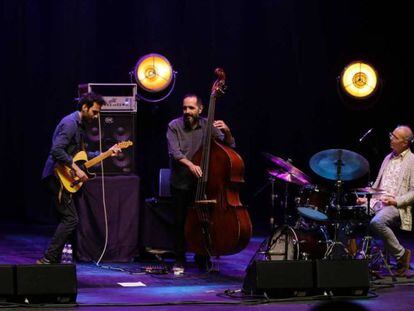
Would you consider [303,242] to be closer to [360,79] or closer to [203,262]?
[203,262]

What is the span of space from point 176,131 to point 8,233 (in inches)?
123

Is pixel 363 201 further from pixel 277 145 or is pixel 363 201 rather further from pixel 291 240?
pixel 277 145

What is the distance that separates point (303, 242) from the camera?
6.72 m

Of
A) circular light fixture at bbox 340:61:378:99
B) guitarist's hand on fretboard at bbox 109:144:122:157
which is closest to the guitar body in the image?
guitarist's hand on fretboard at bbox 109:144:122:157

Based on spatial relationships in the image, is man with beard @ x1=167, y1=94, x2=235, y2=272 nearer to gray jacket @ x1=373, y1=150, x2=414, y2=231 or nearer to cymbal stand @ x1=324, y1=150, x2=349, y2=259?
cymbal stand @ x1=324, y1=150, x2=349, y2=259

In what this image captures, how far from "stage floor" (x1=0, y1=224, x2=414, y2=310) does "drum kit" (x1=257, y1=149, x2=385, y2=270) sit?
461 mm

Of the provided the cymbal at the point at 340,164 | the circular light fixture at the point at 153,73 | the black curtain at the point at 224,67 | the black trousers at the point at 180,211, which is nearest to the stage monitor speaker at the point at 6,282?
the black trousers at the point at 180,211

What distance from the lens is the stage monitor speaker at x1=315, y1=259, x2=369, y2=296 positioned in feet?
18.2

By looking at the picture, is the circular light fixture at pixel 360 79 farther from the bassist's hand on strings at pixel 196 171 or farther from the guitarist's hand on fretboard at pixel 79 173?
the guitarist's hand on fretboard at pixel 79 173

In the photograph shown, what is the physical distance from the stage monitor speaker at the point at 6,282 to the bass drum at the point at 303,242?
7.76ft

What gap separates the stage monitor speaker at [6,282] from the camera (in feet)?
16.7

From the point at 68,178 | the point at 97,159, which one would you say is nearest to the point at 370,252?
the point at 97,159

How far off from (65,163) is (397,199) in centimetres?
283

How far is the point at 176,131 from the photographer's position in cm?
694
